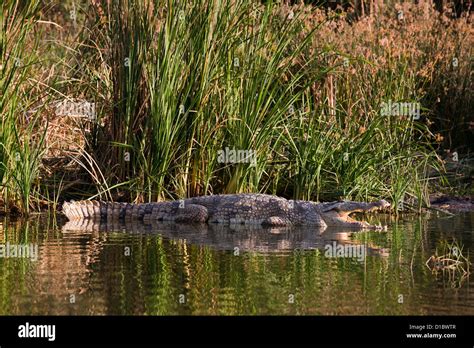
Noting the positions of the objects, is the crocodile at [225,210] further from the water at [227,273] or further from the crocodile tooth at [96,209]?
the water at [227,273]

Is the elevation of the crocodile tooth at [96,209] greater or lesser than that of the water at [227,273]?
greater

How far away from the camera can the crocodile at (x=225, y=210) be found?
1268 cm

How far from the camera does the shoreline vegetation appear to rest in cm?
1258

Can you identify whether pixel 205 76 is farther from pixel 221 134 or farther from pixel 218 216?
pixel 218 216

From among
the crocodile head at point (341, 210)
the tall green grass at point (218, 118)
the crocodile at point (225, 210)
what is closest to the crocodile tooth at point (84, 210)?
the crocodile at point (225, 210)

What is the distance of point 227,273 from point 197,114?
4.01 m

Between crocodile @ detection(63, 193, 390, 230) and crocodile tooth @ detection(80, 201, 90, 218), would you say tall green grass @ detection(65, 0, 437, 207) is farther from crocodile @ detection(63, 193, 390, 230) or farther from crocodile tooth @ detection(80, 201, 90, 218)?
crocodile tooth @ detection(80, 201, 90, 218)

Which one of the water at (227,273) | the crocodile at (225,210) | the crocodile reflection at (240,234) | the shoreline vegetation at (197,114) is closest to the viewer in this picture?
the water at (227,273)

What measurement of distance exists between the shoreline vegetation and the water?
1.19 m

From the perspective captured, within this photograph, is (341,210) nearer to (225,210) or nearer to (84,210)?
(225,210)

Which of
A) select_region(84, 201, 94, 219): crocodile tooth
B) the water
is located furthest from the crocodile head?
select_region(84, 201, 94, 219): crocodile tooth

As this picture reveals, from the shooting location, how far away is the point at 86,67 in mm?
13750

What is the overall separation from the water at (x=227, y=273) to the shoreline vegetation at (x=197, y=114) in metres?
1.19

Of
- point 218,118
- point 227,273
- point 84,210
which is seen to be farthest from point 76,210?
point 227,273
